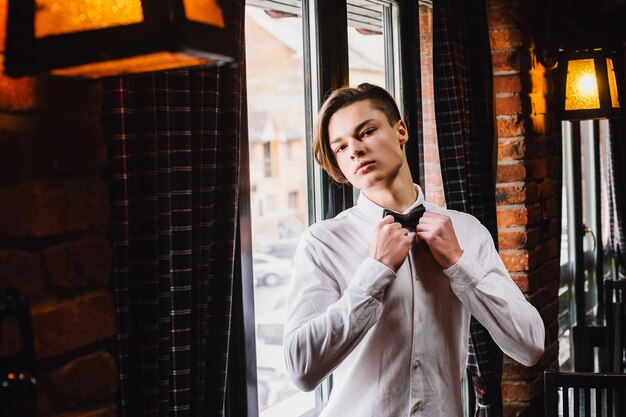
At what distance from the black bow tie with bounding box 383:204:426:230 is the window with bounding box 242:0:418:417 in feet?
1.26

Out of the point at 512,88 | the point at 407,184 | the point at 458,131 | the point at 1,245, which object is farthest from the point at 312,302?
the point at 512,88

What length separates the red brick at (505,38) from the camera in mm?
3371

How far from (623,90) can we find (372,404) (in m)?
2.36

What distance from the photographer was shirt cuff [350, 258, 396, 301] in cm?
167

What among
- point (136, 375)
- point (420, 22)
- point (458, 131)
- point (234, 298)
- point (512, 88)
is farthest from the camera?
point (512, 88)

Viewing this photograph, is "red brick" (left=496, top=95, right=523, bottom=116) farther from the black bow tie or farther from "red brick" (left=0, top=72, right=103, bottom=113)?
"red brick" (left=0, top=72, right=103, bottom=113)

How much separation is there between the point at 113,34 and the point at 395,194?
101 cm

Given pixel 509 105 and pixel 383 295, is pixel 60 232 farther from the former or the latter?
pixel 509 105

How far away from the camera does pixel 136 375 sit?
1.33 meters

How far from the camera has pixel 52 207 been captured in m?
1.17

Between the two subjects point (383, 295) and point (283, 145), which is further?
point (283, 145)

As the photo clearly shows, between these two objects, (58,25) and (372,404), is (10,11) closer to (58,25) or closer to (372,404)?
(58,25)

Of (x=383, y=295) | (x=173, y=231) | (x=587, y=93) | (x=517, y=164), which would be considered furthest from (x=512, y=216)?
(x=173, y=231)

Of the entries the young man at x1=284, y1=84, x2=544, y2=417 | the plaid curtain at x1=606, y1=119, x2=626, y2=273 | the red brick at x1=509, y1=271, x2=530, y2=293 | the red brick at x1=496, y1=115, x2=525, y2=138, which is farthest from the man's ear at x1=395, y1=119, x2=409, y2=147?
the plaid curtain at x1=606, y1=119, x2=626, y2=273
